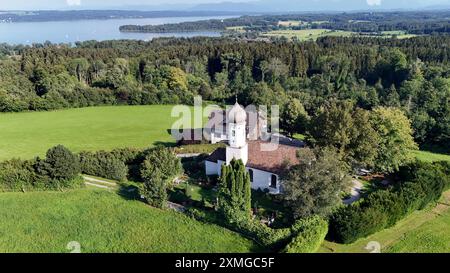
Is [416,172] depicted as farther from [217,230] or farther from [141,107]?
[141,107]

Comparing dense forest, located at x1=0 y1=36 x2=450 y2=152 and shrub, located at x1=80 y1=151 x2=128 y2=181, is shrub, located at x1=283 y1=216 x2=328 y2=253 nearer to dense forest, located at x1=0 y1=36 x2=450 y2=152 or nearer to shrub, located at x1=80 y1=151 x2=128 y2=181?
shrub, located at x1=80 y1=151 x2=128 y2=181

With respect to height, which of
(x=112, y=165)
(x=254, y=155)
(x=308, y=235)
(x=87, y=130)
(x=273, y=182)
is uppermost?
(x=254, y=155)

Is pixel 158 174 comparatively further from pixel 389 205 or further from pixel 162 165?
pixel 389 205

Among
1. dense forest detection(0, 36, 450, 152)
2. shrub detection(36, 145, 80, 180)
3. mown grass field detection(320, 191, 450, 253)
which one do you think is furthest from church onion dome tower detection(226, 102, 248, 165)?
dense forest detection(0, 36, 450, 152)

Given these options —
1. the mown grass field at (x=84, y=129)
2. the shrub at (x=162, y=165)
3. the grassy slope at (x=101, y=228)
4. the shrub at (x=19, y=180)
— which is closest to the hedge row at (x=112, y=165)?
the shrub at (x=162, y=165)

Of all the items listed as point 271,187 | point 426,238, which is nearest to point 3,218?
point 271,187

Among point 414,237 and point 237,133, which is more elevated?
point 237,133

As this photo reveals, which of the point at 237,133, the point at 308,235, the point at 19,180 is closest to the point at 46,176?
the point at 19,180
